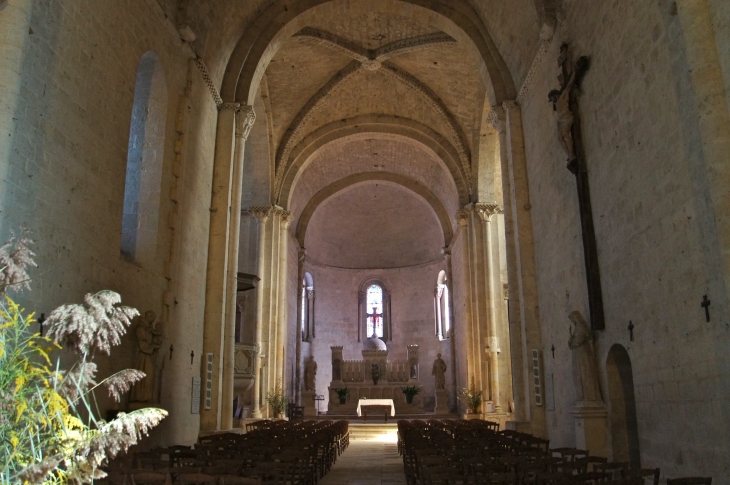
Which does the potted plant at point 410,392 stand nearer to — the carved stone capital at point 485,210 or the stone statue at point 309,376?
the stone statue at point 309,376

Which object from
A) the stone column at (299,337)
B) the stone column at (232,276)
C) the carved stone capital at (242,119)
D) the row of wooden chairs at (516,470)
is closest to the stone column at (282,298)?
the stone column at (299,337)

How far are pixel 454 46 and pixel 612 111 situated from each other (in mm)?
11374

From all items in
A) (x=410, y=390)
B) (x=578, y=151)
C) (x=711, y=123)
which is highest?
(x=578, y=151)

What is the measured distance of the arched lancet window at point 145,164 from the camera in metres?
11.6

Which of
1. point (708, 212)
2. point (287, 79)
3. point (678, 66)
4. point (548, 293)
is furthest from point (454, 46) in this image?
point (708, 212)

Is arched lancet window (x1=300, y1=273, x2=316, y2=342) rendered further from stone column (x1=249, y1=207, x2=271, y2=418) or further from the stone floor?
the stone floor

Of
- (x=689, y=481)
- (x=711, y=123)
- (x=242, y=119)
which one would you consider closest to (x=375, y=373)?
(x=242, y=119)

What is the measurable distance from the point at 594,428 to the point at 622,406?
1.97 ft

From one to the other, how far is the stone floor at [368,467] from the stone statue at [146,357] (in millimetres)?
3495

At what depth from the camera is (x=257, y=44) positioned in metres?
16.2

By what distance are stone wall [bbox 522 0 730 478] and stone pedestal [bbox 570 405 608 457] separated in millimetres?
353

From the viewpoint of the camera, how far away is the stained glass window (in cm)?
3475

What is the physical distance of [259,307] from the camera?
2320 centimetres

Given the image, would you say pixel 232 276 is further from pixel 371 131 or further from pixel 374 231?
pixel 374 231
